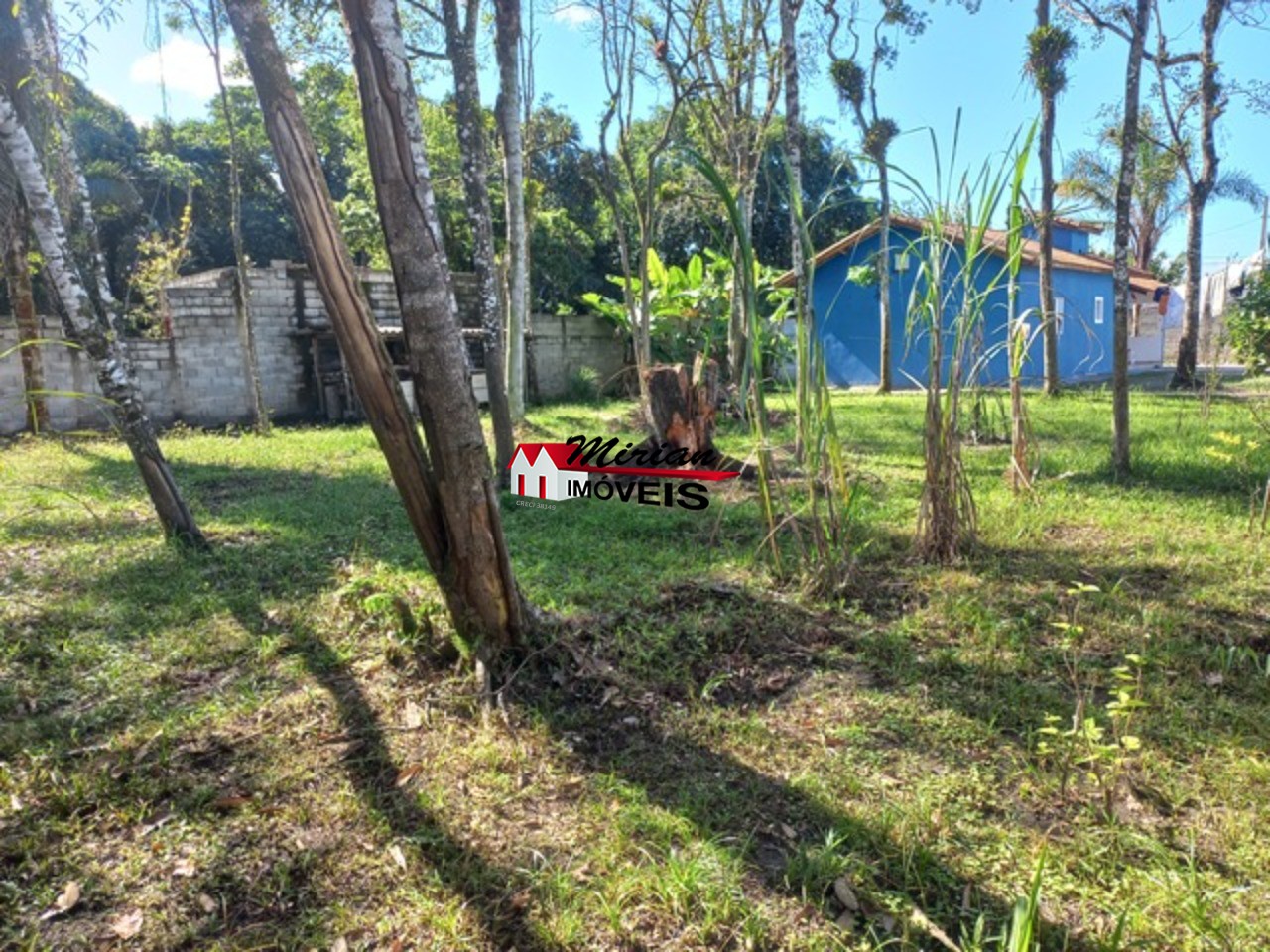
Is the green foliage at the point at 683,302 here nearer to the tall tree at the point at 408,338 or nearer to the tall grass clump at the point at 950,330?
the tall grass clump at the point at 950,330

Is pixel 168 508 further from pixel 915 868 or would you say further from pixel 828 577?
pixel 915 868

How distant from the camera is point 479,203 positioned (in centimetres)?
520

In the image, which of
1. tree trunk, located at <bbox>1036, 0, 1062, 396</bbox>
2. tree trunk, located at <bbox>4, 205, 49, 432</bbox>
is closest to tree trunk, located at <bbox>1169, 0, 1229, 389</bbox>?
tree trunk, located at <bbox>1036, 0, 1062, 396</bbox>

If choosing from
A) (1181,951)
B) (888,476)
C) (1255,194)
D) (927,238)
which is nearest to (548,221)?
(888,476)

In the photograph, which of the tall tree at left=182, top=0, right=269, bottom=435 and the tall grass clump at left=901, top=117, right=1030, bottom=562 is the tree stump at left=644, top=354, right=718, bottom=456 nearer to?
the tall grass clump at left=901, top=117, right=1030, bottom=562

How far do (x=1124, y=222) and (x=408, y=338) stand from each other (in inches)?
208

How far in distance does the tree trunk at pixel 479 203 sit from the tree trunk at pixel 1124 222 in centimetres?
430

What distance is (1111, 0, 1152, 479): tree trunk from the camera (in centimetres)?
503

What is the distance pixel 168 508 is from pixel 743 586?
11.0 ft

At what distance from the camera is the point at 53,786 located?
2.11m

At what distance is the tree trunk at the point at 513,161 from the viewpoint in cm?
566

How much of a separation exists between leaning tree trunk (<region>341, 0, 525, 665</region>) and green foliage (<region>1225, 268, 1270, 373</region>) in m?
12.5

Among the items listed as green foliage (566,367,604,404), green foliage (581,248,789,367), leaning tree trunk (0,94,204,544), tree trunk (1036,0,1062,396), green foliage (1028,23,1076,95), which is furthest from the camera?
green foliage (566,367,604,404)

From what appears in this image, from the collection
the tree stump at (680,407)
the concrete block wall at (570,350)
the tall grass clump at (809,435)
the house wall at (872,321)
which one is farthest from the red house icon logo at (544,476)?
the house wall at (872,321)
